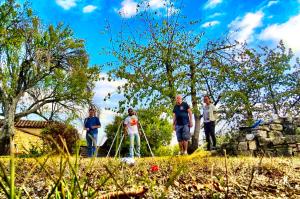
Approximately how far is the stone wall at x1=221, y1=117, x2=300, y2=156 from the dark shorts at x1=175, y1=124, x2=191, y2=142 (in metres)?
3.89

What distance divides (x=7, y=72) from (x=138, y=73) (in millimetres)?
12343

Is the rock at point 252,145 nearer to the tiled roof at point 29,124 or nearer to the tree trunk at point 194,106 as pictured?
the tree trunk at point 194,106

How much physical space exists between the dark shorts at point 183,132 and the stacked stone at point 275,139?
13.3 feet

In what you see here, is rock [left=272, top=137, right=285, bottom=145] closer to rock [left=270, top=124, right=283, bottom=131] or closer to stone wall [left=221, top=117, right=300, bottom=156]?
stone wall [left=221, top=117, right=300, bottom=156]

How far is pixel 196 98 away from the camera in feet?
94.6

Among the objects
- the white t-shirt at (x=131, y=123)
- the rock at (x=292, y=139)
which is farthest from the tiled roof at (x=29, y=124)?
the white t-shirt at (x=131, y=123)

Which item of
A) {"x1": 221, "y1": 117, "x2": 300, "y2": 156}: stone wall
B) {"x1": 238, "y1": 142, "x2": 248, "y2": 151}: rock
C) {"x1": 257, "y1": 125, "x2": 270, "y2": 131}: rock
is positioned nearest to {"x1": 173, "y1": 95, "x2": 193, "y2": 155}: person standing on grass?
{"x1": 221, "y1": 117, "x2": 300, "y2": 156}: stone wall

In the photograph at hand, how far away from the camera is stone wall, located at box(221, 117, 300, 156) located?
17.4 m

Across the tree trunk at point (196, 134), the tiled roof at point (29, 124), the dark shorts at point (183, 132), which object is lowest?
the dark shorts at point (183, 132)

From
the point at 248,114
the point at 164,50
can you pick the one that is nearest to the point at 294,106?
the point at 248,114

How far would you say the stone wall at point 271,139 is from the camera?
687 inches

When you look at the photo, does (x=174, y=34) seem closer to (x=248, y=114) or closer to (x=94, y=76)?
(x=248, y=114)

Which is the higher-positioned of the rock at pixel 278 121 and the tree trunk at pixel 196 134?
the tree trunk at pixel 196 134

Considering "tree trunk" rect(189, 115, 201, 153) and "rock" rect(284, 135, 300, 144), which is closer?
"rock" rect(284, 135, 300, 144)
